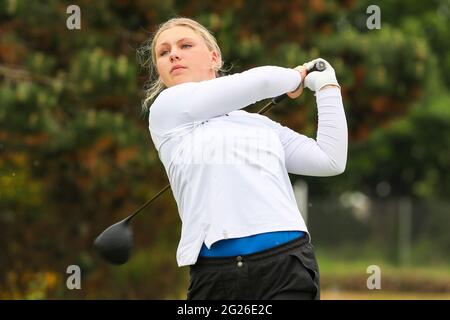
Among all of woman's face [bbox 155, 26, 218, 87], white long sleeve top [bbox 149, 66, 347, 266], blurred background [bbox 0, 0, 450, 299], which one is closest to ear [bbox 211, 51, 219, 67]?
woman's face [bbox 155, 26, 218, 87]

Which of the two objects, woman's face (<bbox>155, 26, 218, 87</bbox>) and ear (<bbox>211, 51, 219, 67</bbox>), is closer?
woman's face (<bbox>155, 26, 218, 87</bbox>)

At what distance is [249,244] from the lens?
2.89m

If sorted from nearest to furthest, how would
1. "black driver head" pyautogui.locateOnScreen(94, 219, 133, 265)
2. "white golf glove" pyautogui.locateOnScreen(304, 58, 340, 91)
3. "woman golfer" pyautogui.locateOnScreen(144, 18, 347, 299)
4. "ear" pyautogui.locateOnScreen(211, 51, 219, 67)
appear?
"woman golfer" pyautogui.locateOnScreen(144, 18, 347, 299)
"white golf glove" pyautogui.locateOnScreen(304, 58, 340, 91)
"ear" pyautogui.locateOnScreen(211, 51, 219, 67)
"black driver head" pyautogui.locateOnScreen(94, 219, 133, 265)

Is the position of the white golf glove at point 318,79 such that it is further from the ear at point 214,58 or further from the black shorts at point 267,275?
the black shorts at point 267,275

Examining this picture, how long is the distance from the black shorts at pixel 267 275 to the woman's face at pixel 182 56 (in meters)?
0.64

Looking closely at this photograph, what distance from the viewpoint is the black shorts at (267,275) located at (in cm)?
289

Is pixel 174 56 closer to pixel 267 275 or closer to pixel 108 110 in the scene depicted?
pixel 267 275

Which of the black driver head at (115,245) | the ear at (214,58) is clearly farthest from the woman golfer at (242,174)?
Answer: the black driver head at (115,245)

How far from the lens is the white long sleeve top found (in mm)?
2887

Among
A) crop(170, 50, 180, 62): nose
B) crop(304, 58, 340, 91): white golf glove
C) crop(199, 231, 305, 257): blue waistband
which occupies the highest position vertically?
crop(170, 50, 180, 62): nose

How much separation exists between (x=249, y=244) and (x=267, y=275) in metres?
0.10

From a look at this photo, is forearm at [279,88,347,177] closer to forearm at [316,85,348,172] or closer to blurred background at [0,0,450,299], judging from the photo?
forearm at [316,85,348,172]
